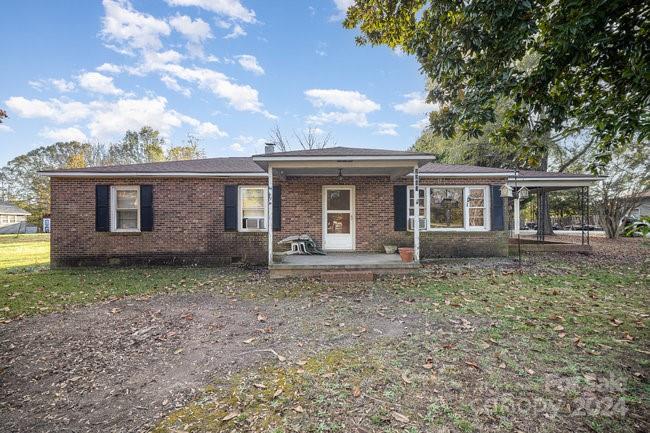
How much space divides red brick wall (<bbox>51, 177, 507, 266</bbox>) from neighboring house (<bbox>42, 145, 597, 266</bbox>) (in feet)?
0.11

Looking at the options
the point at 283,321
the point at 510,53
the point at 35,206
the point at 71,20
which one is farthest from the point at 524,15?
the point at 35,206

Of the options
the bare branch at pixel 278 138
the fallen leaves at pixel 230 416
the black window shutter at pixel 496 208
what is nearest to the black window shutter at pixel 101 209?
the fallen leaves at pixel 230 416

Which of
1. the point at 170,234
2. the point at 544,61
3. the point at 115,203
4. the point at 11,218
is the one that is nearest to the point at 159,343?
the point at 544,61

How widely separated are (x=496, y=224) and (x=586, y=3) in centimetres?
881

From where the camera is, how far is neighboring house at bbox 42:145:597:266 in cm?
1042

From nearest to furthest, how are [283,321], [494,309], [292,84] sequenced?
1. [283,321]
2. [494,309]
3. [292,84]

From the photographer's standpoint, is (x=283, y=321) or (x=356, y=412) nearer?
(x=356, y=412)

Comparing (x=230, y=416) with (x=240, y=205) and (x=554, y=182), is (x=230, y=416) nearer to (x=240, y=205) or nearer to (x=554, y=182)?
(x=240, y=205)

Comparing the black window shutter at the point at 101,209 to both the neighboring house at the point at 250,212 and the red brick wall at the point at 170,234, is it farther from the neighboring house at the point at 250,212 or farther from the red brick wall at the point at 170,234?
the red brick wall at the point at 170,234

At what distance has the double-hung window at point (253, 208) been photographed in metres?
10.8

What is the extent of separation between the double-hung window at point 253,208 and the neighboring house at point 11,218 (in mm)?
39842

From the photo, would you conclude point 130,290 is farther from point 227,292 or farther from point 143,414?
point 143,414

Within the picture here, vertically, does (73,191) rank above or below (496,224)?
above

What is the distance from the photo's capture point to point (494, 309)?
544 cm
